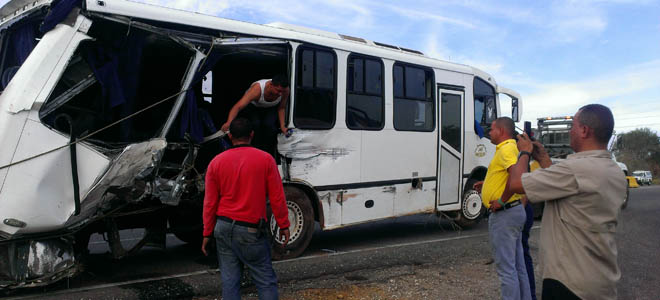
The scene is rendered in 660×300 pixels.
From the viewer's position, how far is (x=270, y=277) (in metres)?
3.86

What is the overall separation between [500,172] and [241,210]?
7.42 ft

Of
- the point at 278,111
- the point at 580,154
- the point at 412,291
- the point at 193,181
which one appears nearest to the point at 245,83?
the point at 278,111

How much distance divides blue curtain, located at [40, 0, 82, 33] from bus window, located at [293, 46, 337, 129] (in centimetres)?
293

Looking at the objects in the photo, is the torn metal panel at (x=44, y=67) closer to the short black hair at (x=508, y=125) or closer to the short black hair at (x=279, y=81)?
the short black hair at (x=279, y=81)

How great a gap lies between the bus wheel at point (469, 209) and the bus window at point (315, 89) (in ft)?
12.1

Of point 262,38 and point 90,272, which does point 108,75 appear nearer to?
point 262,38

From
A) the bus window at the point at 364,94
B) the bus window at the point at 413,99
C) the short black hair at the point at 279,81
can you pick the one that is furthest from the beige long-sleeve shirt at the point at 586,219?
the bus window at the point at 413,99

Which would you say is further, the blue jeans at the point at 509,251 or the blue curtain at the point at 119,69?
the blue curtain at the point at 119,69

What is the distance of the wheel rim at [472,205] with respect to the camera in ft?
31.7

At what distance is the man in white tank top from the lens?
629 cm

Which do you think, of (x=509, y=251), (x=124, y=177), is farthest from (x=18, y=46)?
(x=509, y=251)

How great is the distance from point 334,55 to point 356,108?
898mm

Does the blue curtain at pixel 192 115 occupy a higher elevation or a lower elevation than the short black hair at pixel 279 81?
lower

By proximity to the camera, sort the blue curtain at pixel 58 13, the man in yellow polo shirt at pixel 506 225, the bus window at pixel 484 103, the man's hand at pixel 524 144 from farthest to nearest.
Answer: the bus window at pixel 484 103 < the blue curtain at pixel 58 13 < the man in yellow polo shirt at pixel 506 225 < the man's hand at pixel 524 144
